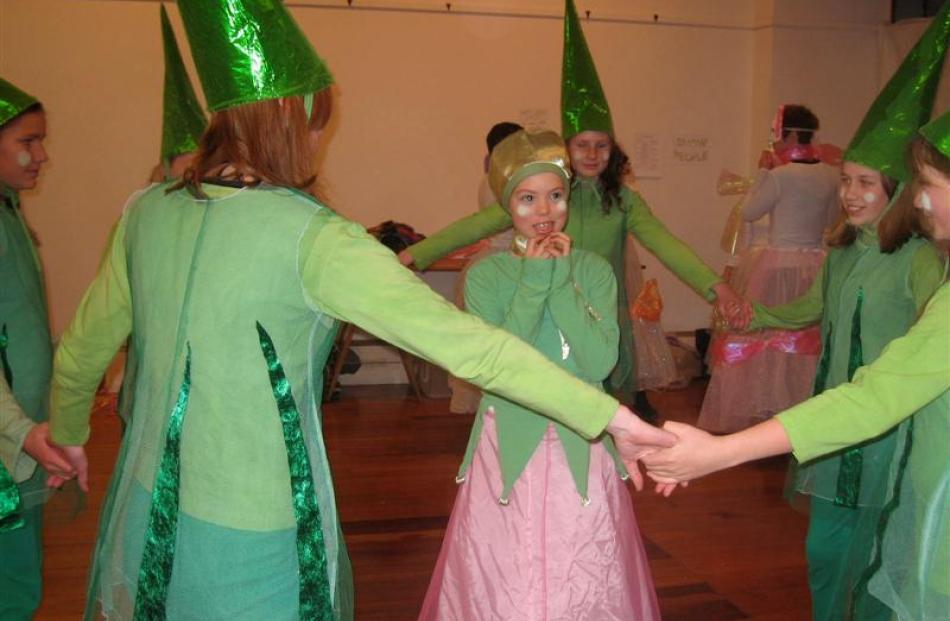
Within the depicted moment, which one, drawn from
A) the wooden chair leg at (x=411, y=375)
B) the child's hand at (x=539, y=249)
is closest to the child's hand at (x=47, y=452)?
the child's hand at (x=539, y=249)

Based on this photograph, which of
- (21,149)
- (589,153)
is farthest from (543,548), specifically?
(589,153)

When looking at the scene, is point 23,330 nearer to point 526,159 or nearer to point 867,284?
point 526,159

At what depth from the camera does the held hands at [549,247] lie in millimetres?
2445

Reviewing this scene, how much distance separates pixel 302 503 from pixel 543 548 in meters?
0.84

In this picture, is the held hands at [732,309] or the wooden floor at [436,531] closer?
the held hands at [732,309]

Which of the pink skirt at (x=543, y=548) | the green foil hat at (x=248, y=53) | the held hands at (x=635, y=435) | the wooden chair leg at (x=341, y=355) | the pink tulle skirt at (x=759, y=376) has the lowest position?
the wooden chair leg at (x=341, y=355)

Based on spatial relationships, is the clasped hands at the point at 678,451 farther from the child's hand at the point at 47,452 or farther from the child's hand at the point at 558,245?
the child's hand at the point at 47,452

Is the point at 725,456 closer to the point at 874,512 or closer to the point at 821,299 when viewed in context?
the point at 874,512

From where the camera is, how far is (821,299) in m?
2.95

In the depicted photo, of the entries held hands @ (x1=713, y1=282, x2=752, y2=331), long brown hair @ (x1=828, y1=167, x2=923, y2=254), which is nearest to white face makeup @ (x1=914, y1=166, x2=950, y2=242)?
long brown hair @ (x1=828, y1=167, x2=923, y2=254)

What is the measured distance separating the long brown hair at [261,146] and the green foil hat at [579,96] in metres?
2.33

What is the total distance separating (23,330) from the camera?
102 inches

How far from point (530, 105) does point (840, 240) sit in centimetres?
456

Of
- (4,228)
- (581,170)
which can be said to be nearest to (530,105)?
(581,170)
